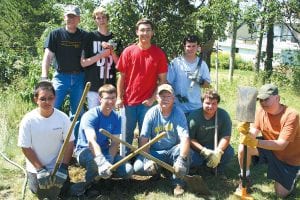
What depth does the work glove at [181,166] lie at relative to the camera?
426 cm

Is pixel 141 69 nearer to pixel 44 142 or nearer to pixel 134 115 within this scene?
pixel 134 115

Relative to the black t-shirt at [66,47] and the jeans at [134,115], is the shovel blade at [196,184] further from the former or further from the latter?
the black t-shirt at [66,47]

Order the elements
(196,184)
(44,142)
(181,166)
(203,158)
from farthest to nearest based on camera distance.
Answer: (203,158) < (196,184) < (181,166) < (44,142)

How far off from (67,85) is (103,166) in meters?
1.52

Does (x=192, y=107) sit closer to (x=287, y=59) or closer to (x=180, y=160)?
(x=180, y=160)

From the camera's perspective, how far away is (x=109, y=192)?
452 cm

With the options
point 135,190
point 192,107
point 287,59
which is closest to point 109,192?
point 135,190

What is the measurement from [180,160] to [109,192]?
2.86ft

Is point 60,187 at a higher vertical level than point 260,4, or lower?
lower

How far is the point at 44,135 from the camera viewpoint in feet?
Answer: 13.5

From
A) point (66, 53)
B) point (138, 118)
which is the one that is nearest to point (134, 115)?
point (138, 118)

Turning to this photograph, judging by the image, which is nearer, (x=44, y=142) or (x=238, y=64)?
(x=44, y=142)

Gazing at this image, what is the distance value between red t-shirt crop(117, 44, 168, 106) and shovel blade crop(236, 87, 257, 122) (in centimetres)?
123

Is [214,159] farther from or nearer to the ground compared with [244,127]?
nearer to the ground
